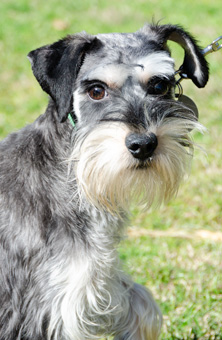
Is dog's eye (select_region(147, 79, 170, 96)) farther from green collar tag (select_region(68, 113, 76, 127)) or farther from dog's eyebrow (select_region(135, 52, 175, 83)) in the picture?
green collar tag (select_region(68, 113, 76, 127))

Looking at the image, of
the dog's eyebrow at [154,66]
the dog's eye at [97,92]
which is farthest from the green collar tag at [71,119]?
the dog's eyebrow at [154,66]

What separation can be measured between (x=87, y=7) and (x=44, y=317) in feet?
33.4

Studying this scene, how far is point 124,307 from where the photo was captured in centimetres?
387

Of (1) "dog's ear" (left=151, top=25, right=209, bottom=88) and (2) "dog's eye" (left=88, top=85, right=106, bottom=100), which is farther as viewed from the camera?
(1) "dog's ear" (left=151, top=25, right=209, bottom=88)

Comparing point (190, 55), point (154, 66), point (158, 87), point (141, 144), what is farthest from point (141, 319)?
point (190, 55)

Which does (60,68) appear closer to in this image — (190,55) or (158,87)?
(158,87)

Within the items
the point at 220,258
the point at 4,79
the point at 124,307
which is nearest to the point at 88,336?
the point at 124,307

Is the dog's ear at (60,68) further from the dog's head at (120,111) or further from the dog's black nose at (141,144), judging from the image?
the dog's black nose at (141,144)

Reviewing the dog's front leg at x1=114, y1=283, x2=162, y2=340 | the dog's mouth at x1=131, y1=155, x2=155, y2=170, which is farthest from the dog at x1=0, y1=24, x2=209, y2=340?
the dog's front leg at x1=114, y1=283, x2=162, y2=340

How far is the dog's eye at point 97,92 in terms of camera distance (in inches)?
137

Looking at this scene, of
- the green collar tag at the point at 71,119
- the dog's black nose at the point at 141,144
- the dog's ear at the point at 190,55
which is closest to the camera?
the dog's black nose at the point at 141,144

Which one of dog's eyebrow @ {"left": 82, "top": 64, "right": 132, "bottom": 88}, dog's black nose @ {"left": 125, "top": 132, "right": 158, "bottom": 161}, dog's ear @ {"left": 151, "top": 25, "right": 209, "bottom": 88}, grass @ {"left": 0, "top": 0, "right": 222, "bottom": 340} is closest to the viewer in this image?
dog's black nose @ {"left": 125, "top": 132, "right": 158, "bottom": 161}

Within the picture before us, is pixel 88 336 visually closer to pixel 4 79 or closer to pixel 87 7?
pixel 4 79

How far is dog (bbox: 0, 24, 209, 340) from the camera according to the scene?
3.30m
